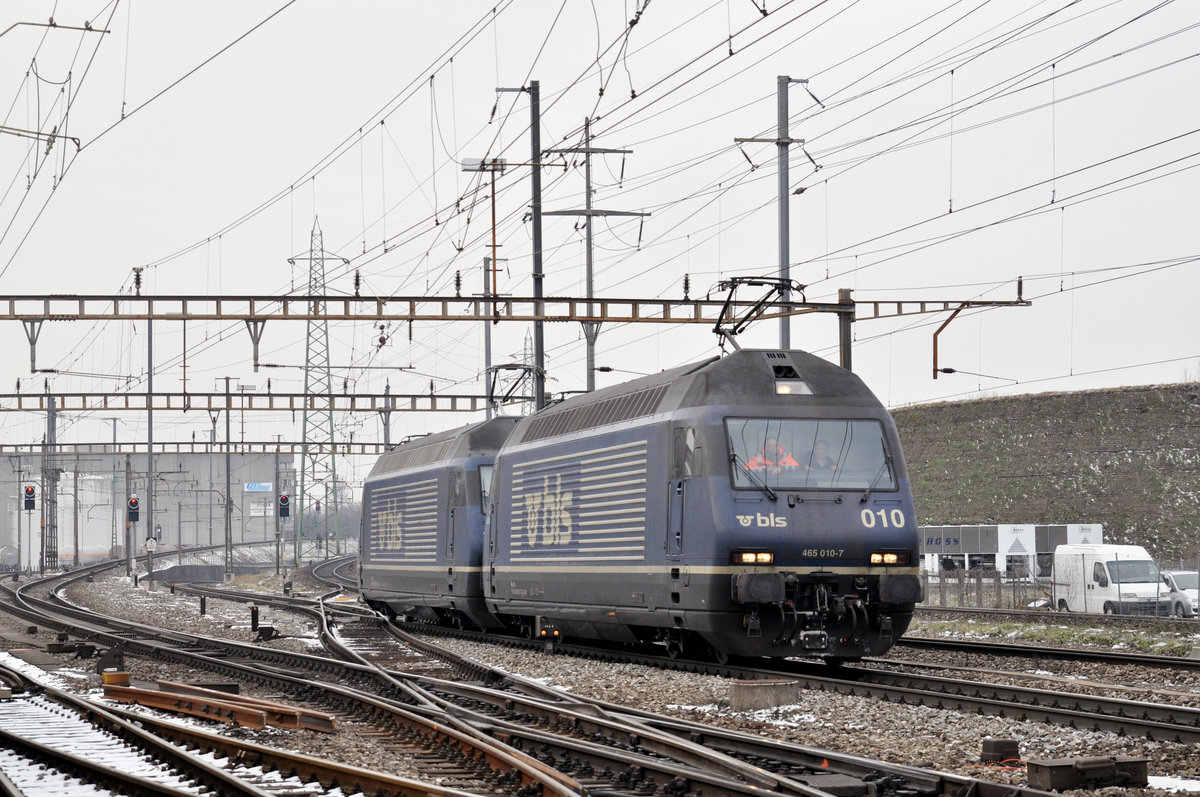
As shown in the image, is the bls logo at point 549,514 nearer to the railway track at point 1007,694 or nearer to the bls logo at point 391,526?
the railway track at point 1007,694

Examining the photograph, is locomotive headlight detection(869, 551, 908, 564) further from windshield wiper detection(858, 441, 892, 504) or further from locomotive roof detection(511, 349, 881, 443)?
locomotive roof detection(511, 349, 881, 443)

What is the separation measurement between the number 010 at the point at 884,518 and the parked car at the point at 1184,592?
20579mm

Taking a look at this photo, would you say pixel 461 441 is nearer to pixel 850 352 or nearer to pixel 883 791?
pixel 850 352

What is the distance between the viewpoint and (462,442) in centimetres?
2867

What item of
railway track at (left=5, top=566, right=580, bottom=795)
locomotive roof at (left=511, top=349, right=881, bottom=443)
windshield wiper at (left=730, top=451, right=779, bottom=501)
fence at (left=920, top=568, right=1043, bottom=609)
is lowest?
fence at (left=920, top=568, right=1043, bottom=609)

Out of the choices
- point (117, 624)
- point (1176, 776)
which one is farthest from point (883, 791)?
→ point (117, 624)

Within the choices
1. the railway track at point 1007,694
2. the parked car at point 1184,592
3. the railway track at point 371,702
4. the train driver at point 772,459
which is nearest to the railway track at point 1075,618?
the parked car at point 1184,592

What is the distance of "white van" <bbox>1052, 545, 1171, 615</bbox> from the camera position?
1447 inches

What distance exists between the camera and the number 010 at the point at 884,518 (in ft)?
60.2

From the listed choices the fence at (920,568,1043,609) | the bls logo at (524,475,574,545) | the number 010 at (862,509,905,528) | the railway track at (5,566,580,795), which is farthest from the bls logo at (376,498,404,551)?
the number 010 at (862,509,905,528)

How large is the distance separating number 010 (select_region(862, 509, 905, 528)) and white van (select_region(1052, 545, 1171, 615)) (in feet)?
64.7

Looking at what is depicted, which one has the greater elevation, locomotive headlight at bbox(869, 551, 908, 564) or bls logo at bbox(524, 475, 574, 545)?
bls logo at bbox(524, 475, 574, 545)

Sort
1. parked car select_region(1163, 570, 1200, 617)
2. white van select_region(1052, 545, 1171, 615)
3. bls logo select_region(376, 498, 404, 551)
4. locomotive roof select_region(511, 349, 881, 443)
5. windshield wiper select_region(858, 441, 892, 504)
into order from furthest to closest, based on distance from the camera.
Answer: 1. white van select_region(1052, 545, 1171, 615)
2. parked car select_region(1163, 570, 1200, 617)
3. bls logo select_region(376, 498, 404, 551)
4. locomotive roof select_region(511, 349, 881, 443)
5. windshield wiper select_region(858, 441, 892, 504)

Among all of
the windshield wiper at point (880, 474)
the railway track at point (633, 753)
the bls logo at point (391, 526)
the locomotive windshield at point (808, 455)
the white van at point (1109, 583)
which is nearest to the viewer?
the railway track at point (633, 753)
